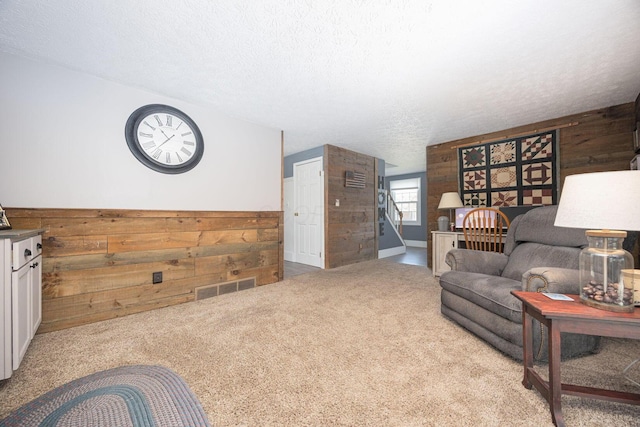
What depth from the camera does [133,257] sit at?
2.43 metres

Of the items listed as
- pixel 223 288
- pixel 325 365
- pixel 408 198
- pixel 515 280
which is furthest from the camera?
pixel 408 198

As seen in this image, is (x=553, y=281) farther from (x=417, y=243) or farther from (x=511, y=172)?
(x=417, y=243)

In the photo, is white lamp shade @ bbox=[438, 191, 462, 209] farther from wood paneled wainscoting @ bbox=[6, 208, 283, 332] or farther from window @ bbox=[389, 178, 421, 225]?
window @ bbox=[389, 178, 421, 225]

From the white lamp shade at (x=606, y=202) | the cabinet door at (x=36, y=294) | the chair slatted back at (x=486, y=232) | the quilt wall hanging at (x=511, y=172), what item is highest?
the quilt wall hanging at (x=511, y=172)

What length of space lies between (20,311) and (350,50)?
2.70 metres

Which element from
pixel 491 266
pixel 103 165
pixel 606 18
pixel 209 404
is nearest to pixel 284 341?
pixel 209 404

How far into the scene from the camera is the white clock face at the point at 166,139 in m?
2.49

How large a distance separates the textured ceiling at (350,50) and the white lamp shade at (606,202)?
3.74ft

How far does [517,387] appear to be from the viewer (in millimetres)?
1348

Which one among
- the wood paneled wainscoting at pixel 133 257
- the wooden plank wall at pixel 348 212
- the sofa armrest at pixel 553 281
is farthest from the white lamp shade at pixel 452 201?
the wood paneled wainscoting at pixel 133 257

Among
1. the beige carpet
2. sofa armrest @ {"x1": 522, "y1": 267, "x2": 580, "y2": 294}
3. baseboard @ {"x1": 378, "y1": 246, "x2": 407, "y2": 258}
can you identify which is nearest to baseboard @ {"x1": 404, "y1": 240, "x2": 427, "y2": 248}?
baseboard @ {"x1": 378, "y1": 246, "x2": 407, "y2": 258}

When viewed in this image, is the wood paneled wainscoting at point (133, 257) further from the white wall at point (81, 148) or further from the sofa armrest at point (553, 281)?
the sofa armrest at point (553, 281)

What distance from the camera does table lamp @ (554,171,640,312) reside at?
1.06m

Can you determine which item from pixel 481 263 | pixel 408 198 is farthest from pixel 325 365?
pixel 408 198
